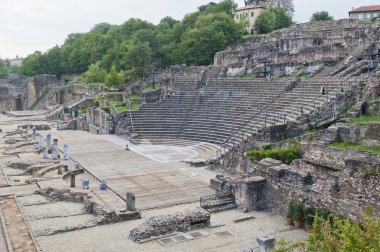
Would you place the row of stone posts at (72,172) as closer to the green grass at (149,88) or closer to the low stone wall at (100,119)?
the low stone wall at (100,119)

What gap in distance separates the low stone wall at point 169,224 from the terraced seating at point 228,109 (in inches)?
535

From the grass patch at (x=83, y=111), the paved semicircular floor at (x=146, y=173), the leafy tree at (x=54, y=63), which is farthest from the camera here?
the leafy tree at (x=54, y=63)

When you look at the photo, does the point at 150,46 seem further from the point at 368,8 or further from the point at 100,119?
the point at 368,8

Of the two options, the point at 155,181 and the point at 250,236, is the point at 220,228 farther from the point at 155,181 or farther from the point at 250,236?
the point at 155,181

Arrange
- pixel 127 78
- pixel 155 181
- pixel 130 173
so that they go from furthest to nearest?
pixel 127 78, pixel 130 173, pixel 155 181

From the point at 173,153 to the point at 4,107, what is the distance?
63350 mm

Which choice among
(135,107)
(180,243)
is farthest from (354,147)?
(135,107)

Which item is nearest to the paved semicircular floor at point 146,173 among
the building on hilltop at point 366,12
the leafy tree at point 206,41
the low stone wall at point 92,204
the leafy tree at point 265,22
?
the low stone wall at point 92,204

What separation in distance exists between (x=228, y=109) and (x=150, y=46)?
37.3 meters

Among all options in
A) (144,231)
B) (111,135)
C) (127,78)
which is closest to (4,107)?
(127,78)

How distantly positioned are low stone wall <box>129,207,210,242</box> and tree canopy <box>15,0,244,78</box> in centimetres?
4658

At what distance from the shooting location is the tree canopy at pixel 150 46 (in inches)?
2598

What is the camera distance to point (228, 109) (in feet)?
133

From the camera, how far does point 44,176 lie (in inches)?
1173
